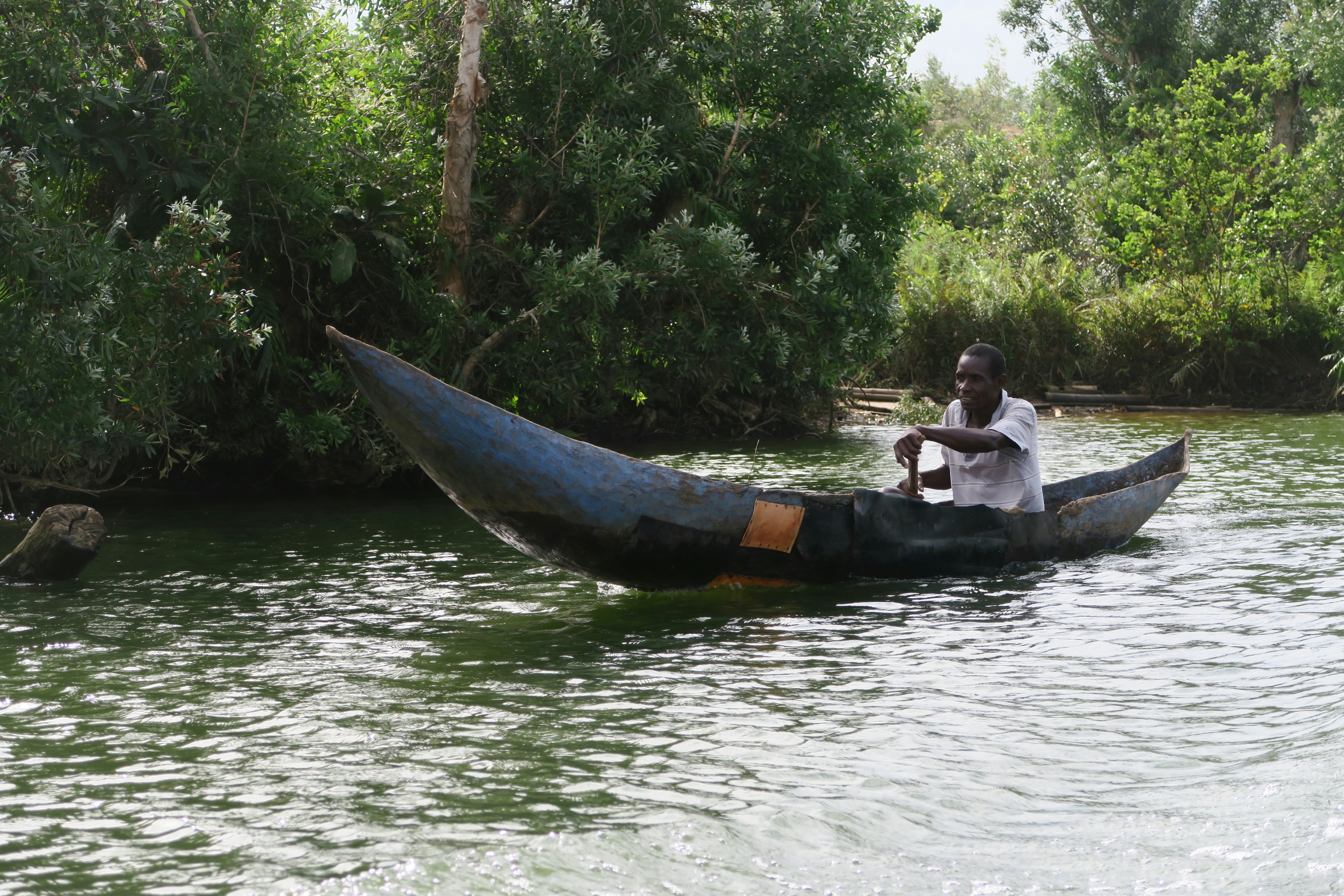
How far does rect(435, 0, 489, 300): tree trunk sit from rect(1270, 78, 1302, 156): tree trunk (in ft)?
87.2

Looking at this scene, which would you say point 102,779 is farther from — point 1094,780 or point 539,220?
point 539,220

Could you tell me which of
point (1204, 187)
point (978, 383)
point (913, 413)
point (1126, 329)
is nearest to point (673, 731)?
point (978, 383)

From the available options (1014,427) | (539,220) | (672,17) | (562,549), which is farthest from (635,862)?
(672,17)

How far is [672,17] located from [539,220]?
2.64m

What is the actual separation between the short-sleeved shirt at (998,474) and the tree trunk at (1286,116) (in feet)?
94.0

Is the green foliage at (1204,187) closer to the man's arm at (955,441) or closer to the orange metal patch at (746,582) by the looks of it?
the man's arm at (955,441)

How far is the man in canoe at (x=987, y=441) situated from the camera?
735 cm

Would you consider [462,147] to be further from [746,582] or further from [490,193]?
[746,582]

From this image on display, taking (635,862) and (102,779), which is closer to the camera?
(635,862)

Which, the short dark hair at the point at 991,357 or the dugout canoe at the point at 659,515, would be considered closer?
the dugout canoe at the point at 659,515

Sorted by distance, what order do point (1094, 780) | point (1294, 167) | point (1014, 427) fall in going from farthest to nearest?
1. point (1294, 167)
2. point (1014, 427)
3. point (1094, 780)

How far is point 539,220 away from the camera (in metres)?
13.0

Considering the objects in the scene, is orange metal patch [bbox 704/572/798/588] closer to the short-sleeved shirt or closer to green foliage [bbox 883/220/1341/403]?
the short-sleeved shirt

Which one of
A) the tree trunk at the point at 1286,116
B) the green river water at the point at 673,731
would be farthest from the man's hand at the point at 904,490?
the tree trunk at the point at 1286,116
